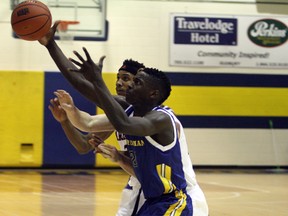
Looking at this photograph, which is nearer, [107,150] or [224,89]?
[107,150]

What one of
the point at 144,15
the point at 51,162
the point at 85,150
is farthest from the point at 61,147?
the point at 85,150

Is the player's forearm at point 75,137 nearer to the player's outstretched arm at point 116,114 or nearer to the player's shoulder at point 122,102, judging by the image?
the player's shoulder at point 122,102

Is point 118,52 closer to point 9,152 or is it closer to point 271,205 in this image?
point 9,152

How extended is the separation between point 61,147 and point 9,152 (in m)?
1.06

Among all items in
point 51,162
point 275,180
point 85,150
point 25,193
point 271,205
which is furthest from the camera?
point 51,162

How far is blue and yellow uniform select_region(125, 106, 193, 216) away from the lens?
415cm

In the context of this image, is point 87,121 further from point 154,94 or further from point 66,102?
point 154,94

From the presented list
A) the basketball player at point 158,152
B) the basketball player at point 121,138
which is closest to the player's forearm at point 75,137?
the basketball player at point 121,138

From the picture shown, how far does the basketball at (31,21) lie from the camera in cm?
464

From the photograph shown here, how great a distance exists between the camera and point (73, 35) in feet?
43.7

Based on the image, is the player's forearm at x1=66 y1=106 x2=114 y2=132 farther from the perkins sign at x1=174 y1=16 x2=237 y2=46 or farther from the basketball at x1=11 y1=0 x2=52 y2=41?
the perkins sign at x1=174 y1=16 x2=237 y2=46

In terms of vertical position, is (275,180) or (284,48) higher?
(284,48)

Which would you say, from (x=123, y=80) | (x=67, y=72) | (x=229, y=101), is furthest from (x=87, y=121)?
(x=229, y=101)

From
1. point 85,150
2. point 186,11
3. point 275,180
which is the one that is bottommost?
point 275,180
